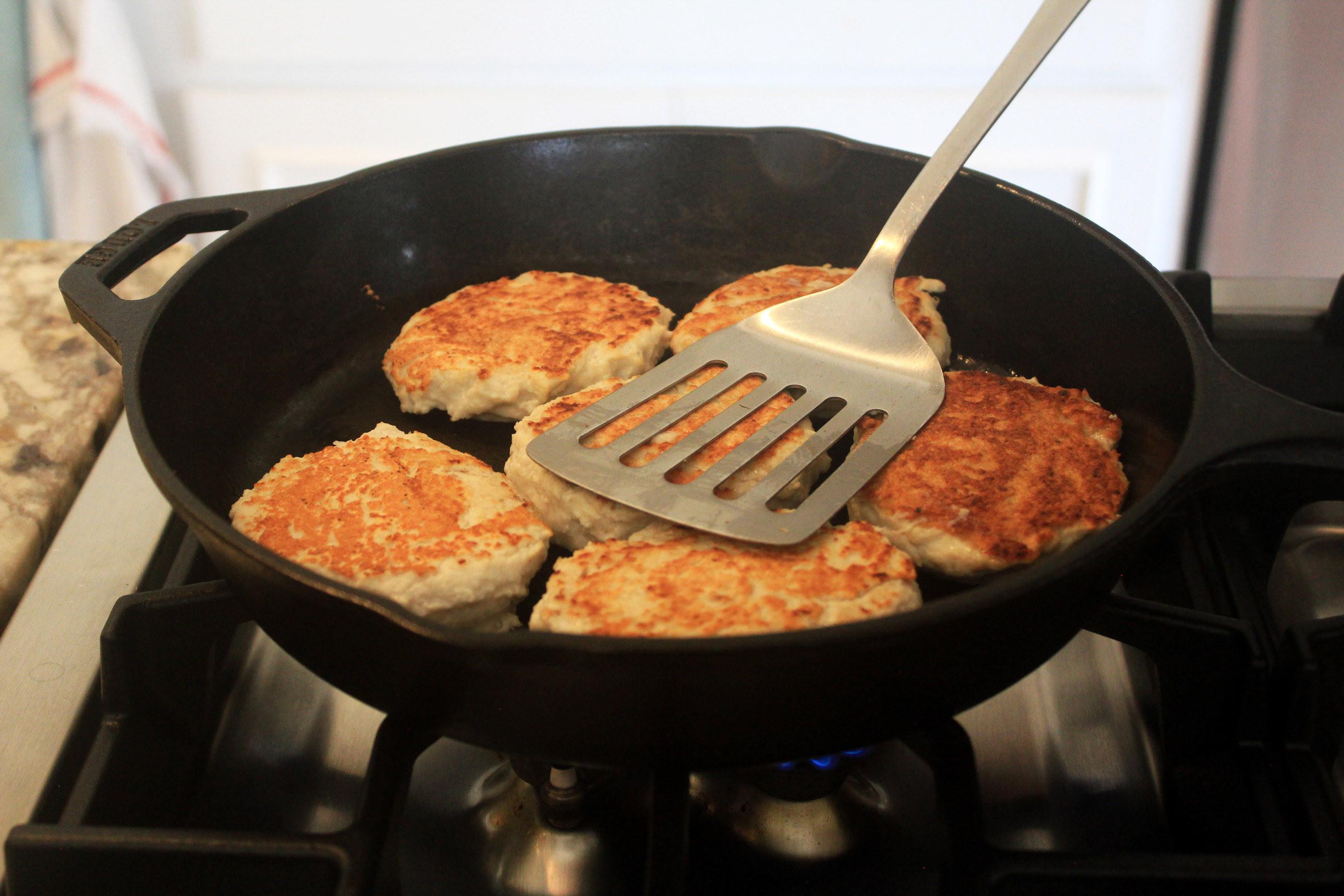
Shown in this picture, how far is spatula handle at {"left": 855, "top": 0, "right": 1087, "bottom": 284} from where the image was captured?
1294 mm

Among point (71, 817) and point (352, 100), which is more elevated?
point (352, 100)

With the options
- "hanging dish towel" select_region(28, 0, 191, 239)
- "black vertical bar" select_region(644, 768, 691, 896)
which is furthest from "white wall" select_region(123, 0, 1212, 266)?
"black vertical bar" select_region(644, 768, 691, 896)

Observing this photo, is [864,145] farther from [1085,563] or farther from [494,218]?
[1085,563]

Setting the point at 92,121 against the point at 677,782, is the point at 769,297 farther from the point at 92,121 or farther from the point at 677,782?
the point at 92,121

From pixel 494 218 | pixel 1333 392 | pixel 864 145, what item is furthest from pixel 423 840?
pixel 1333 392

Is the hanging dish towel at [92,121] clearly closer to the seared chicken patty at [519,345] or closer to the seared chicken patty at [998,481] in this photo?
the seared chicken patty at [519,345]

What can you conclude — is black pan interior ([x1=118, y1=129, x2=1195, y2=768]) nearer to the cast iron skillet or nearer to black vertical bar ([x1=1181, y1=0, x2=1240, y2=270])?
the cast iron skillet

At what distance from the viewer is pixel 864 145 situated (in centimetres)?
152

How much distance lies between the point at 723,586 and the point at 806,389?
0.37 m

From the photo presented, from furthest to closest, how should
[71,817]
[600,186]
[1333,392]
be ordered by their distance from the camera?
[600,186] → [1333,392] → [71,817]

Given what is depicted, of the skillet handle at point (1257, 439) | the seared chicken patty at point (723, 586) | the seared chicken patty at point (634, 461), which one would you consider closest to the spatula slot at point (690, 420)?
the seared chicken patty at point (634, 461)

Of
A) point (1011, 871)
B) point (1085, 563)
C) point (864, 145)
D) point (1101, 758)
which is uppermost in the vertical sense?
point (864, 145)

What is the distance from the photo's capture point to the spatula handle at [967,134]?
A: 1294mm

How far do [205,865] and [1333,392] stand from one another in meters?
1.45
